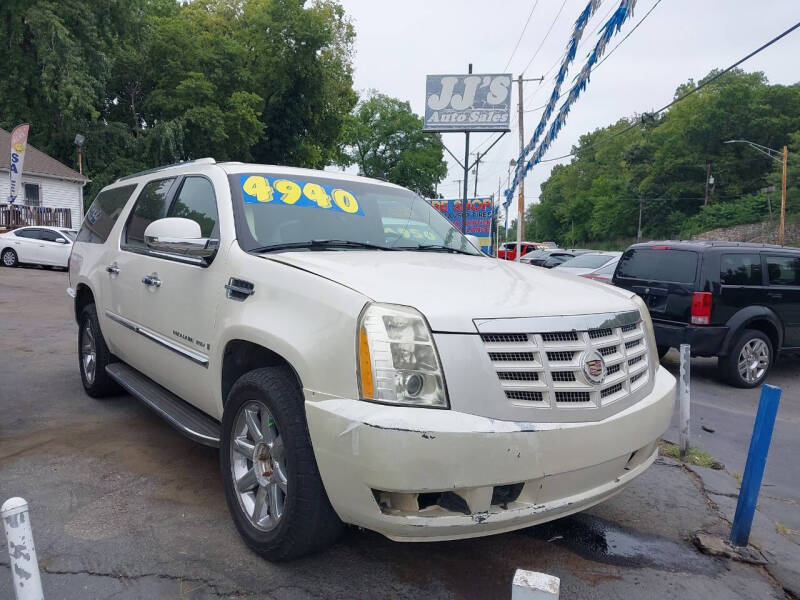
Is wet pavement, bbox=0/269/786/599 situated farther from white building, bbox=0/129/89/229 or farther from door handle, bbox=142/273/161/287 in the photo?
white building, bbox=0/129/89/229

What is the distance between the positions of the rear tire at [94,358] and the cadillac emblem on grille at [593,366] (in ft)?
13.1

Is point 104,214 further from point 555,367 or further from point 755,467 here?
point 755,467

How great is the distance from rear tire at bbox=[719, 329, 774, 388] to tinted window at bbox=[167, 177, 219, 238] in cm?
615

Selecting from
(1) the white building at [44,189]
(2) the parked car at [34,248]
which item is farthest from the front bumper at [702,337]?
(1) the white building at [44,189]

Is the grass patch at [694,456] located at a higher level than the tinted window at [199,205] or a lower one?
lower

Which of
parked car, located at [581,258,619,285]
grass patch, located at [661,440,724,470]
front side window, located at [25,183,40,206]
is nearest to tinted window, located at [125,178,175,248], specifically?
grass patch, located at [661,440,724,470]

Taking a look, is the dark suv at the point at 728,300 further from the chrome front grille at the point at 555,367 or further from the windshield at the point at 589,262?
the windshield at the point at 589,262

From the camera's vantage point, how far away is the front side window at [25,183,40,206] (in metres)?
27.7

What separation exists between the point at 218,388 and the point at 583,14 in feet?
17.9

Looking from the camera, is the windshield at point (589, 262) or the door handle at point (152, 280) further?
the windshield at point (589, 262)

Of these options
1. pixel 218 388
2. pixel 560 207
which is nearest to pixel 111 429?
pixel 218 388

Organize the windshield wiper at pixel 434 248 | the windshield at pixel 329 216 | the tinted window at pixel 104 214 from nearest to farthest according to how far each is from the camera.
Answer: the windshield at pixel 329 216, the windshield wiper at pixel 434 248, the tinted window at pixel 104 214

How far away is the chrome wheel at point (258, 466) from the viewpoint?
2691 mm

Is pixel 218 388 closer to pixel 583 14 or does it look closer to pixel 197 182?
pixel 197 182
